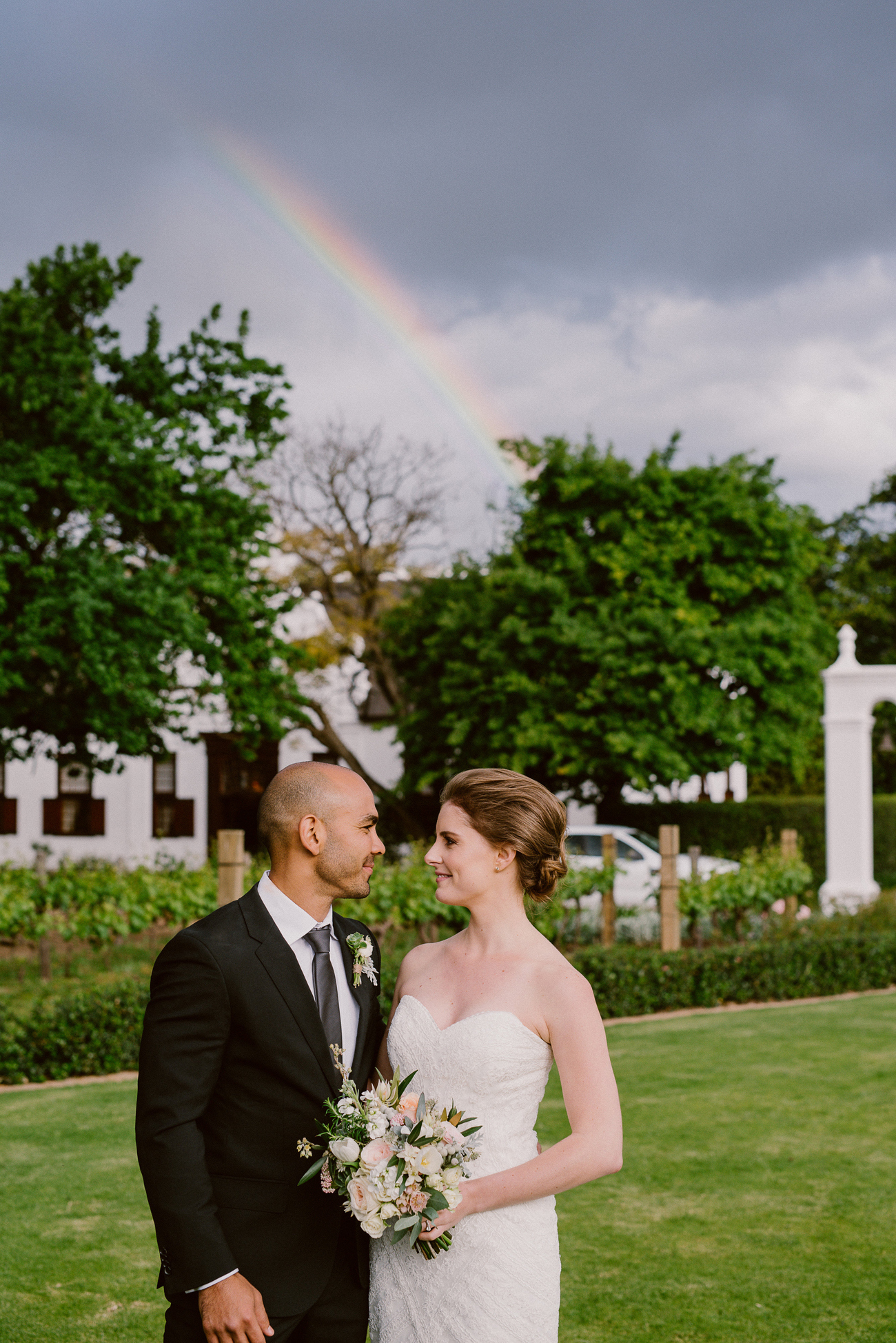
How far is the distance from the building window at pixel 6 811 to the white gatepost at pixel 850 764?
21418 mm

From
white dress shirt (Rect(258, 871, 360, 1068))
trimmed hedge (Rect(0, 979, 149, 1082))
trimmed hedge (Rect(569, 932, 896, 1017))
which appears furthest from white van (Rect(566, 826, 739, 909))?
white dress shirt (Rect(258, 871, 360, 1068))

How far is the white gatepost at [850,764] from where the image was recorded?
23.1 m

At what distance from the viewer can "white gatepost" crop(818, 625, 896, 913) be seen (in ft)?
75.7

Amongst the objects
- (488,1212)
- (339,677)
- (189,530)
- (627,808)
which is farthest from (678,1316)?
(339,677)

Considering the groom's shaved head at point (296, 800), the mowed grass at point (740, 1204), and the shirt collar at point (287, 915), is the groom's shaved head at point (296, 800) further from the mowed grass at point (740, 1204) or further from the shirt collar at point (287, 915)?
the mowed grass at point (740, 1204)

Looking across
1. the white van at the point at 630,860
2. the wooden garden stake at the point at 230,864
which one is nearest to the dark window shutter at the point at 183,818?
the white van at the point at 630,860

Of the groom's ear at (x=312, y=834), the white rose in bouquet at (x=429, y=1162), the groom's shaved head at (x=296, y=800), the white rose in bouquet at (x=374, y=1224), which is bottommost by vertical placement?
the white rose in bouquet at (x=374, y=1224)

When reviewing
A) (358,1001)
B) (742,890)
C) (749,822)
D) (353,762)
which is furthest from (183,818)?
(358,1001)

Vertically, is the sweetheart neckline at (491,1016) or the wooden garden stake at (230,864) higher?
the sweetheart neckline at (491,1016)

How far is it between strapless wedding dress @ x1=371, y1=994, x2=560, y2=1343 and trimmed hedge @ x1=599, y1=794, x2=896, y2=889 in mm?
26207

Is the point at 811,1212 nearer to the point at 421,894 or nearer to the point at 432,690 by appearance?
the point at 421,894

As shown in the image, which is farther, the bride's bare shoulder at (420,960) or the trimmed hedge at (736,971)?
the trimmed hedge at (736,971)

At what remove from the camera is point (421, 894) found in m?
13.5

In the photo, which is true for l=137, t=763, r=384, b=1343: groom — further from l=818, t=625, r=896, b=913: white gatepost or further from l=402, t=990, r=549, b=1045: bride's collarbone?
l=818, t=625, r=896, b=913: white gatepost
